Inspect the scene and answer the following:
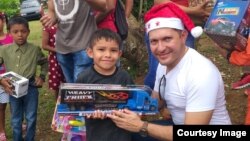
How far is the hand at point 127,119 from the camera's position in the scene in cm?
246

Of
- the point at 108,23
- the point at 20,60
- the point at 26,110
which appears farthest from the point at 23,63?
the point at 108,23

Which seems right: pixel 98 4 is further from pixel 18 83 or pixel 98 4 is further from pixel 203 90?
pixel 203 90

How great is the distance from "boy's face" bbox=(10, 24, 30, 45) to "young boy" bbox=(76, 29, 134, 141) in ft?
4.33

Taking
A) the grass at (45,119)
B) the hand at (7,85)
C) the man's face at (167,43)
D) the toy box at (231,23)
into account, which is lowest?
the grass at (45,119)

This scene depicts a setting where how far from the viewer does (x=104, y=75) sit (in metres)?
2.76

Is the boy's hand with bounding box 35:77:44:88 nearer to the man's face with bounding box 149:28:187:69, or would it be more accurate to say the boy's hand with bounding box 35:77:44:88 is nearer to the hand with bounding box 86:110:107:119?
the hand with bounding box 86:110:107:119

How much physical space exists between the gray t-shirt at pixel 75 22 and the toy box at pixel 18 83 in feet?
1.87

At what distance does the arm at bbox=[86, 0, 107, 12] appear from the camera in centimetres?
308

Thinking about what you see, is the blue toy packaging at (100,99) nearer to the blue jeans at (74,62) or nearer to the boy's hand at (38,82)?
the blue jeans at (74,62)

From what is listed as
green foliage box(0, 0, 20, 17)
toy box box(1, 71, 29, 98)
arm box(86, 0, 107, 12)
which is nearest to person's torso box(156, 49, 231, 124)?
arm box(86, 0, 107, 12)

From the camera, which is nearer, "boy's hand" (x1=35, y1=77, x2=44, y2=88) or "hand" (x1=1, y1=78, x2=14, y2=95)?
"hand" (x1=1, y1=78, x2=14, y2=95)

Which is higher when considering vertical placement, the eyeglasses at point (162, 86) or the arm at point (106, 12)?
the arm at point (106, 12)

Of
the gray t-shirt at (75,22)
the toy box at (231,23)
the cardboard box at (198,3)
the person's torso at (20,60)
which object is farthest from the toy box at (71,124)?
the cardboard box at (198,3)

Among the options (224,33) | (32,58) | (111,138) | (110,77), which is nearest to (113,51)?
(110,77)
